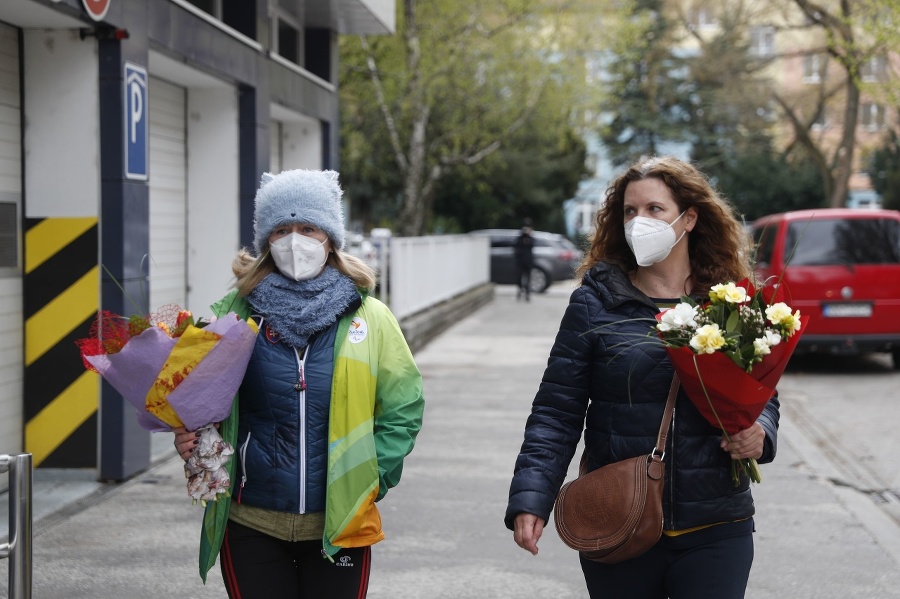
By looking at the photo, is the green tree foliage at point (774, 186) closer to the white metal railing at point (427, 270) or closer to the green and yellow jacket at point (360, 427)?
the white metal railing at point (427, 270)

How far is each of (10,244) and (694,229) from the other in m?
5.01

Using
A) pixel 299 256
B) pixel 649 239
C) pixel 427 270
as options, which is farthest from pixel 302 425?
pixel 427 270

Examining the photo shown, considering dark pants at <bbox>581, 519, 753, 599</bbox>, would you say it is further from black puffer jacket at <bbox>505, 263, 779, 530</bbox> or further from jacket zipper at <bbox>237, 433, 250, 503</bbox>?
jacket zipper at <bbox>237, 433, 250, 503</bbox>

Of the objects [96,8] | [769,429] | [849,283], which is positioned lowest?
[849,283]

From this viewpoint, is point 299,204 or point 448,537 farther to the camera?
point 448,537

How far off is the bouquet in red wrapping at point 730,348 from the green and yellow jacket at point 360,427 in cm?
85

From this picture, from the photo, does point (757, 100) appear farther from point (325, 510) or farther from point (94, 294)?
point (325, 510)

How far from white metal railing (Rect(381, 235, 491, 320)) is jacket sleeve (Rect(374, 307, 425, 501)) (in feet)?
38.7

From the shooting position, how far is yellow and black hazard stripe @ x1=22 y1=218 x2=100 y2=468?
731 cm

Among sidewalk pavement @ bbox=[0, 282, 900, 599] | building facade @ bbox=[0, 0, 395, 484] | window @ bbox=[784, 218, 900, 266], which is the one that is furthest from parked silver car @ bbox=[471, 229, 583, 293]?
building facade @ bbox=[0, 0, 395, 484]

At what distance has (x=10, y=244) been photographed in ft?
23.7

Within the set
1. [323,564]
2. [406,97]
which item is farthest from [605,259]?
[406,97]

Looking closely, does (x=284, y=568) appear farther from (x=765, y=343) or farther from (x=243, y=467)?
(x=765, y=343)

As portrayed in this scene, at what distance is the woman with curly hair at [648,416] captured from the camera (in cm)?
309
